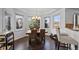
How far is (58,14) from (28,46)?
85 cm

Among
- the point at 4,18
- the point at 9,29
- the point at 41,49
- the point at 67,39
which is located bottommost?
the point at 41,49

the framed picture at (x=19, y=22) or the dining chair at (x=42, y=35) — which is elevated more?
the framed picture at (x=19, y=22)

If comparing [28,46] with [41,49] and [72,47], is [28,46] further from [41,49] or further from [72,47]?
[72,47]

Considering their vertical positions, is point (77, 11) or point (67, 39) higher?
point (77, 11)

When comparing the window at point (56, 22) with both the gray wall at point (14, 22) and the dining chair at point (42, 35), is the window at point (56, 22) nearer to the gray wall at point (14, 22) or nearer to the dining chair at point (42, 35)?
the dining chair at point (42, 35)

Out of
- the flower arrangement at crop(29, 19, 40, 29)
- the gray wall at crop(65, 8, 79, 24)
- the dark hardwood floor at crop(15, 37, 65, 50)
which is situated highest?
the gray wall at crop(65, 8, 79, 24)

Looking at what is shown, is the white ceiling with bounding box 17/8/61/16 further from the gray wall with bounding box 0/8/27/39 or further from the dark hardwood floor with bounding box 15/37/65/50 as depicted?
the dark hardwood floor with bounding box 15/37/65/50

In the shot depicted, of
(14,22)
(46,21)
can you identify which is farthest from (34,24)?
(14,22)

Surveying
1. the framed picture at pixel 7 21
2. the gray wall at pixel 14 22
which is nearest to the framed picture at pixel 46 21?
the gray wall at pixel 14 22

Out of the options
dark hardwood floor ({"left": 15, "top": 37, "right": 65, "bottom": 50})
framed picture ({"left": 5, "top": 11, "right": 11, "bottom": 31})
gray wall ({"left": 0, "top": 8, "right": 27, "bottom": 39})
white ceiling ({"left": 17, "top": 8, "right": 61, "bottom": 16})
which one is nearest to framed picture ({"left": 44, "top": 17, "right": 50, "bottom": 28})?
white ceiling ({"left": 17, "top": 8, "right": 61, "bottom": 16})

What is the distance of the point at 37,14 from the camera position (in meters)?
2.77

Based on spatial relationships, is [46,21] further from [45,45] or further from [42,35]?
[45,45]

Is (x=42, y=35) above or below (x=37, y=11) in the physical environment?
below

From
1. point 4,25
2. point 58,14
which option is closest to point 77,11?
point 58,14
